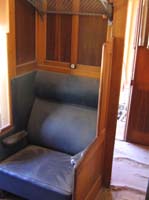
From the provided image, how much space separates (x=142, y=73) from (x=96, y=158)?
132cm

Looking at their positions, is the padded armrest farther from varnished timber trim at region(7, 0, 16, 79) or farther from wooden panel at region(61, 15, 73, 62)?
wooden panel at region(61, 15, 73, 62)

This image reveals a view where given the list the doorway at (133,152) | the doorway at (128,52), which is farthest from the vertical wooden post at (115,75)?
the doorway at (128,52)

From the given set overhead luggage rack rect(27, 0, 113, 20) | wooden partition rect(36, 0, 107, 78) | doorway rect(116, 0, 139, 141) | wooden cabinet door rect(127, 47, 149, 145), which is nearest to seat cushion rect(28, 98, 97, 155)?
wooden partition rect(36, 0, 107, 78)

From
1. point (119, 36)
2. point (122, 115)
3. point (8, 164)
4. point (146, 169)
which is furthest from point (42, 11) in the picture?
point (122, 115)

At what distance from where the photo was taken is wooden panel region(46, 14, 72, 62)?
2.22 meters

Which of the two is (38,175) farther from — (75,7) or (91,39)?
(75,7)

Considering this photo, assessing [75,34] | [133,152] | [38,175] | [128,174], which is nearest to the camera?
[38,175]

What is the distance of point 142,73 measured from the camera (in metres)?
2.97

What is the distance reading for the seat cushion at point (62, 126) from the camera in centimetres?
221

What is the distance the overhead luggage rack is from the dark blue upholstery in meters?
0.52

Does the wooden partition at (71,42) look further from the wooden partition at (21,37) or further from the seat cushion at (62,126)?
the seat cushion at (62,126)

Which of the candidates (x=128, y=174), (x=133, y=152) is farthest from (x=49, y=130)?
(x=133, y=152)

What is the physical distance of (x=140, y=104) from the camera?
3.09 m

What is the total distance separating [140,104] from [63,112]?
115 cm
